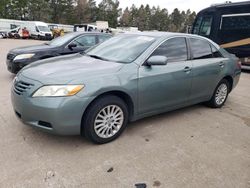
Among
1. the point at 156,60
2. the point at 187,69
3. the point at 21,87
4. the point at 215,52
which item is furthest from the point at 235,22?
the point at 21,87

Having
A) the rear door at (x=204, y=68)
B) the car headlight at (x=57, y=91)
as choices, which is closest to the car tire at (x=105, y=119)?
the car headlight at (x=57, y=91)

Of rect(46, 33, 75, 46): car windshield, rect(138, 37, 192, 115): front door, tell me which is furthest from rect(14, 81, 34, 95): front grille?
rect(46, 33, 75, 46): car windshield

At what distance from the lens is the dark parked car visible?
7016mm

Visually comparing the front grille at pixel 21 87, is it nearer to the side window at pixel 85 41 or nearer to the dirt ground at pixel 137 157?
the dirt ground at pixel 137 157

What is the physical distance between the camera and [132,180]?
2730 millimetres

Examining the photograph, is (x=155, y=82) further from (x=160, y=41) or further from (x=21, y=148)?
(x=21, y=148)

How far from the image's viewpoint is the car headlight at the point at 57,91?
10.1 feet

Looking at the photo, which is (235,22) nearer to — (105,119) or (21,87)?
(105,119)

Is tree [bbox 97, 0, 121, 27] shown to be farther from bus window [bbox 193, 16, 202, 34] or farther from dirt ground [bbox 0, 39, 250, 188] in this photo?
dirt ground [bbox 0, 39, 250, 188]

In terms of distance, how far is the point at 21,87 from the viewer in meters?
3.32

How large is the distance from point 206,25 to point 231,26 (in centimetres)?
121

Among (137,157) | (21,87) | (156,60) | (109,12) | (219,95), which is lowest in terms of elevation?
(137,157)

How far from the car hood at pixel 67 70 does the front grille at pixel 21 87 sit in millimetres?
119

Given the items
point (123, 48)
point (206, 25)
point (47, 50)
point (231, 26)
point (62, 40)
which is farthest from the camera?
point (206, 25)
